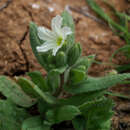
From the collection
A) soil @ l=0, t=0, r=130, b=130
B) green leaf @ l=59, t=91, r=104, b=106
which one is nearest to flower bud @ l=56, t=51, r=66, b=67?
green leaf @ l=59, t=91, r=104, b=106

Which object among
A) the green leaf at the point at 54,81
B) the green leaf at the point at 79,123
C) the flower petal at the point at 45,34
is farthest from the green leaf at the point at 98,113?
the flower petal at the point at 45,34

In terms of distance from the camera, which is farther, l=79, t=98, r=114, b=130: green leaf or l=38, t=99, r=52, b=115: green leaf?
l=38, t=99, r=52, b=115: green leaf

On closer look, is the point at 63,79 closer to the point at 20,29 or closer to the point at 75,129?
the point at 75,129

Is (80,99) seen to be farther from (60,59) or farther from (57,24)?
(57,24)

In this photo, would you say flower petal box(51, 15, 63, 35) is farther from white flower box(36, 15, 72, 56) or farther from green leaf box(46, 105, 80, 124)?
green leaf box(46, 105, 80, 124)

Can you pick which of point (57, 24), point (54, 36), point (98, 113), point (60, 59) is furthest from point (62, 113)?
point (57, 24)

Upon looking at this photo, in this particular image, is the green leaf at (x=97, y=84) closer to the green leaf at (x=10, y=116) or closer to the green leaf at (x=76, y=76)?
the green leaf at (x=76, y=76)

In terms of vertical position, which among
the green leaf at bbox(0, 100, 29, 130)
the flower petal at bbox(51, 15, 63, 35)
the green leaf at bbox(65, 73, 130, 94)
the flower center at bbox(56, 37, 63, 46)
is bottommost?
the green leaf at bbox(0, 100, 29, 130)
